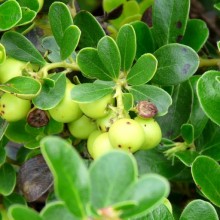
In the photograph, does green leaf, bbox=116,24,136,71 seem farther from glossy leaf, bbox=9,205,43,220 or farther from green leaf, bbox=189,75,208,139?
glossy leaf, bbox=9,205,43,220

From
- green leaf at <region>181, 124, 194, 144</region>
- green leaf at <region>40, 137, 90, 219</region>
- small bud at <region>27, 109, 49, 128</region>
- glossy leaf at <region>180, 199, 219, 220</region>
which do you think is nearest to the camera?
green leaf at <region>40, 137, 90, 219</region>

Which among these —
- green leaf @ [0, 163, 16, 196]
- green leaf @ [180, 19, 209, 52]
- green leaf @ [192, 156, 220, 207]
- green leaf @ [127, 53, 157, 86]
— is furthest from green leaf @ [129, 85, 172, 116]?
green leaf @ [0, 163, 16, 196]

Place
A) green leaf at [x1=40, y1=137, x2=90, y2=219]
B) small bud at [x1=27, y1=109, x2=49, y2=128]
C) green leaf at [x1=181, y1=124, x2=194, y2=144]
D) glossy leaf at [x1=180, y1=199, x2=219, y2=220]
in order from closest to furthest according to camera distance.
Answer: green leaf at [x1=40, y1=137, x2=90, y2=219] → glossy leaf at [x1=180, y1=199, x2=219, y2=220] → small bud at [x1=27, y1=109, x2=49, y2=128] → green leaf at [x1=181, y1=124, x2=194, y2=144]

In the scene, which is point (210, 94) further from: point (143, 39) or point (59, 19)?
point (59, 19)

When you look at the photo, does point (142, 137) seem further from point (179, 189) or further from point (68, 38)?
point (179, 189)

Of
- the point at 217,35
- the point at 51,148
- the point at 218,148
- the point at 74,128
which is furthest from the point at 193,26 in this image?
the point at 51,148

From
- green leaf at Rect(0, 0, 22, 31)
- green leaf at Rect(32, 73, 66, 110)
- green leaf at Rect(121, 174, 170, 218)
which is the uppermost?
green leaf at Rect(0, 0, 22, 31)

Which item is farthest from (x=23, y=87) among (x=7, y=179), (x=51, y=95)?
(x=7, y=179)
